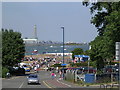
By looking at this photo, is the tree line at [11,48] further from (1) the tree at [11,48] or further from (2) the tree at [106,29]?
(2) the tree at [106,29]

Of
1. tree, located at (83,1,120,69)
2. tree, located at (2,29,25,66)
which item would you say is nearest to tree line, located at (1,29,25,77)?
tree, located at (2,29,25,66)

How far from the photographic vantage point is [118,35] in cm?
3075

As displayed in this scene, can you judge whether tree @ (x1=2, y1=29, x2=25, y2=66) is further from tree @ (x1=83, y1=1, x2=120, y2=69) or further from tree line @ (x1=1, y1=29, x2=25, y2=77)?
tree @ (x1=83, y1=1, x2=120, y2=69)

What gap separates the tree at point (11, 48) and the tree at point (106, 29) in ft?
→ 98.4

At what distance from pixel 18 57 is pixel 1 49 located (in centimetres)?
417

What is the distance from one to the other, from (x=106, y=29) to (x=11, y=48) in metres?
41.1

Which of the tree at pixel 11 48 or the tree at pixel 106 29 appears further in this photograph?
the tree at pixel 11 48

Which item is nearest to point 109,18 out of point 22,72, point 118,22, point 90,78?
point 118,22

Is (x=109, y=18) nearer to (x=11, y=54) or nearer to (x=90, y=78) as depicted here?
(x=90, y=78)

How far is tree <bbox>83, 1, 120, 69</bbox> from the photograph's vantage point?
99.3 feet

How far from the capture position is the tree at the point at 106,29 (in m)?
30.3

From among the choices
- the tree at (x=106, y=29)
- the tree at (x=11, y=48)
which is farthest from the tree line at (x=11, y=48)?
the tree at (x=106, y=29)

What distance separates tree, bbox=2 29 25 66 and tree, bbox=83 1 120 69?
98.4 ft

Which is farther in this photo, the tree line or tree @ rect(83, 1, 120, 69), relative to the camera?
the tree line
